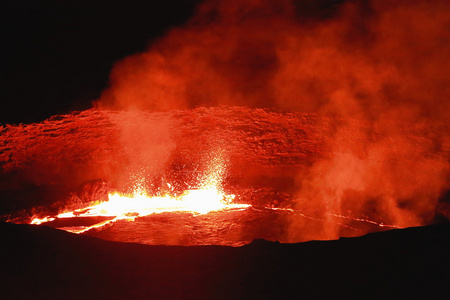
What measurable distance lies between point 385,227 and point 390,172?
103cm

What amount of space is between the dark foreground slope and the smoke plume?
1866 mm

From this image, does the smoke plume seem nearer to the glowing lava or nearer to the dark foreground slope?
the glowing lava

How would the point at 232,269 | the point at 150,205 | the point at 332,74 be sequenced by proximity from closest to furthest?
the point at 232,269 < the point at 332,74 < the point at 150,205

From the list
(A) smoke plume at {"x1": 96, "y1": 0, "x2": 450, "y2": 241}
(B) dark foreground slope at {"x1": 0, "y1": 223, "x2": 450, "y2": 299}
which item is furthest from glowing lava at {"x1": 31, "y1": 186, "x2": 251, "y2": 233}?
(B) dark foreground slope at {"x1": 0, "y1": 223, "x2": 450, "y2": 299}

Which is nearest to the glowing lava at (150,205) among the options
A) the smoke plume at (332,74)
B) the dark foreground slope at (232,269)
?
the smoke plume at (332,74)

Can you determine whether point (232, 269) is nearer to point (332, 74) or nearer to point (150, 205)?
point (332, 74)

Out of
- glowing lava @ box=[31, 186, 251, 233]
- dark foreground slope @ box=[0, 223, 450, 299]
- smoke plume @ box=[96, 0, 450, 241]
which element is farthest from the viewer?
glowing lava @ box=[31, 186, 251, 233]

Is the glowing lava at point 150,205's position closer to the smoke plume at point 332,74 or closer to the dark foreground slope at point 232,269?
the smoke plume at point 332,74

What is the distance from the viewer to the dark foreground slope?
1901mm

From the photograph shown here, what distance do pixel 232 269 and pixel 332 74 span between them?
3.06 metres

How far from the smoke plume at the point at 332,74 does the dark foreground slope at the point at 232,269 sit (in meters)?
1.87

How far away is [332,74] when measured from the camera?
426 cm

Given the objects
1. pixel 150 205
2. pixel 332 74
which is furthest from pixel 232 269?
pixel 150 205

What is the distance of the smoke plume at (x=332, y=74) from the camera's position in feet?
13.1
